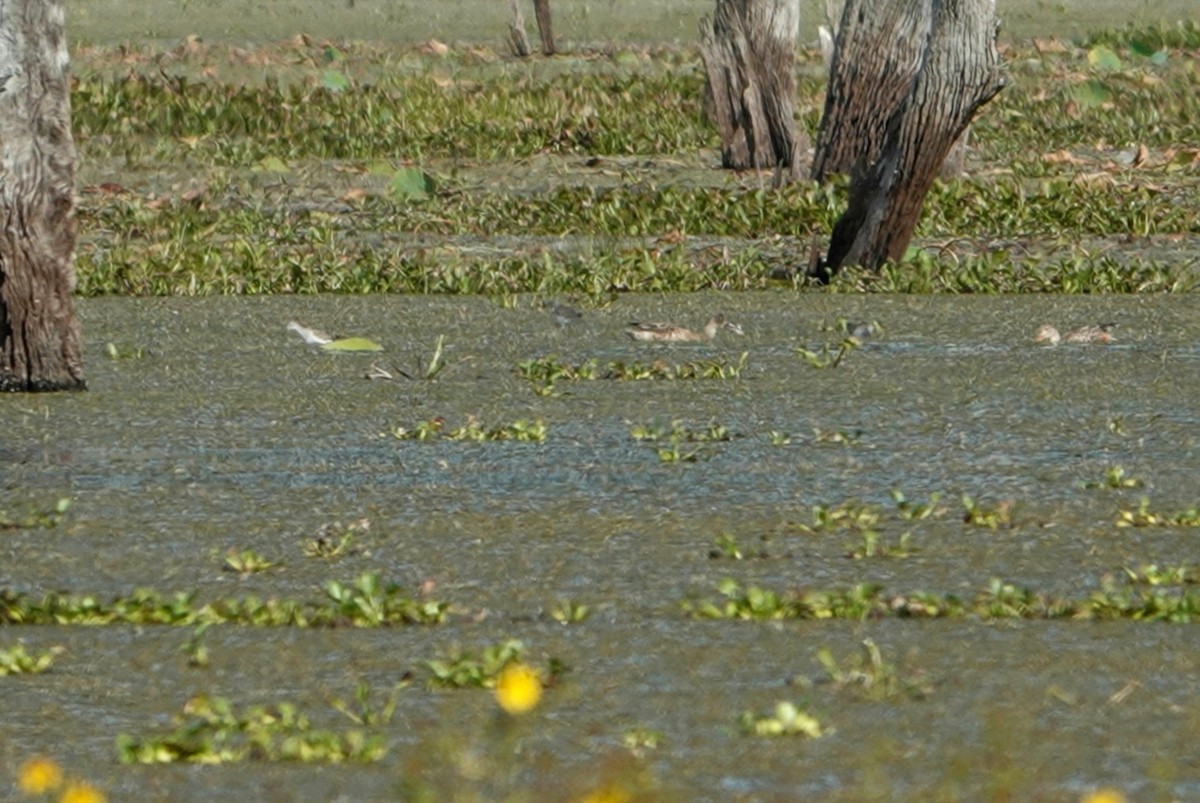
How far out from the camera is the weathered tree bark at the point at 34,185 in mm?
7086

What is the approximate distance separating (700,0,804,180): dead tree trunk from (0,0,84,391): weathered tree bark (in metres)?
7.47

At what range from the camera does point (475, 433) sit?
6.88 meters

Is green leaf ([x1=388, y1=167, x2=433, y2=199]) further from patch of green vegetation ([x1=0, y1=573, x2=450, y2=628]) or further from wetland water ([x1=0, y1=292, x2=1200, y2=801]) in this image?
patch of green vegetation ([x1=0, y1=573, x2=450, y2=628])

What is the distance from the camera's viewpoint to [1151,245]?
1152 cm

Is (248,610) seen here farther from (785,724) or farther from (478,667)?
(785,724)

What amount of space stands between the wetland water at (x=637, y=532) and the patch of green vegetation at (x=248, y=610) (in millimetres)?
54

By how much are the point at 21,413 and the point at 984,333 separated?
3.45m

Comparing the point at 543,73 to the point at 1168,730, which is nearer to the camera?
the point at 1168,730

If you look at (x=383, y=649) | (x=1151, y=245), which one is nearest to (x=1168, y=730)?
(x=383, y=649)

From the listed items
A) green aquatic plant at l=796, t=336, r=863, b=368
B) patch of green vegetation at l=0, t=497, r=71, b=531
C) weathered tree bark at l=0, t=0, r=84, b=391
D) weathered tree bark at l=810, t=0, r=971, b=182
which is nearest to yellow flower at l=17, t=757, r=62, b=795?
patch of green vegetation at l=0, t=497, r=71, b=531

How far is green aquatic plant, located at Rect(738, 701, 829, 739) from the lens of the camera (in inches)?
155

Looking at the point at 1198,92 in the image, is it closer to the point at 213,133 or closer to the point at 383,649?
the point at 213,133

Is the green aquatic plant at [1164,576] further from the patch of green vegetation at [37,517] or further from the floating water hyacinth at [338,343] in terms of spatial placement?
the floating water hyacinth at [338,343]

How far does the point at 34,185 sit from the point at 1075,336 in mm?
3581
